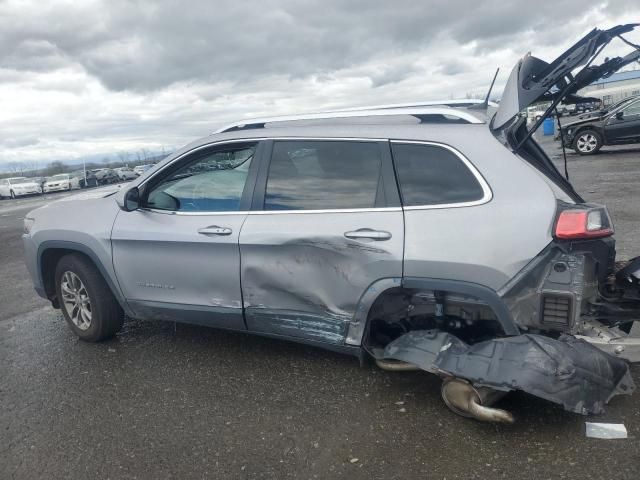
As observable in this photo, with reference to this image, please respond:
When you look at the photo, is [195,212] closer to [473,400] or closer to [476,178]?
[476,178]

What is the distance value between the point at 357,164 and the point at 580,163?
1453 centimetres

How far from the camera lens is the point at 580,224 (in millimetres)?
2803

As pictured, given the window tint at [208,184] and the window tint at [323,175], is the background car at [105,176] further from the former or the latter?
the window tint at [323,175]

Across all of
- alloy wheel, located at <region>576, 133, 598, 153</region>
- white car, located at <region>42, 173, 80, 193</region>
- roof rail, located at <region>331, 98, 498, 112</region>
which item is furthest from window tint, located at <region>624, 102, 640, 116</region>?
white car, located at <region>42, 173, 80, 193</region>

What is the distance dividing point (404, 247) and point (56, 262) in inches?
124

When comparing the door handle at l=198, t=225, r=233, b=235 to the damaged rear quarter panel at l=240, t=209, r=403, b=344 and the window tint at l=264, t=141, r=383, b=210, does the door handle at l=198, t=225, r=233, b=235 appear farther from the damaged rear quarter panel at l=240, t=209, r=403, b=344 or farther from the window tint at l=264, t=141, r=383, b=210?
the window tint at l=264, t=141, r=383, b=210

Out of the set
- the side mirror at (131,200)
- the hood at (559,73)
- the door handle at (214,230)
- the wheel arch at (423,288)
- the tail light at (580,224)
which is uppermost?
the hood at (559,73)

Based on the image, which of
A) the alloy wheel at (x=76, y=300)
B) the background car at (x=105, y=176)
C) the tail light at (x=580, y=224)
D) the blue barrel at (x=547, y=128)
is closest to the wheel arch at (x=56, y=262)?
the alloy wheel at (x=76, y=300)

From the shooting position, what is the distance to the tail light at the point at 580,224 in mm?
2795

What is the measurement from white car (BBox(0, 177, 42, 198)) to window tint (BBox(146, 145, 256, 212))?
3354cm

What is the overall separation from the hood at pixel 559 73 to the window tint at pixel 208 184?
170 centimetres

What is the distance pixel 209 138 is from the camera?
12.7ft

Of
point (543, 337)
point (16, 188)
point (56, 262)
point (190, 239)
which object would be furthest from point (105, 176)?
point (543, 337)

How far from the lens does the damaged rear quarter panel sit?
10.3 ft
